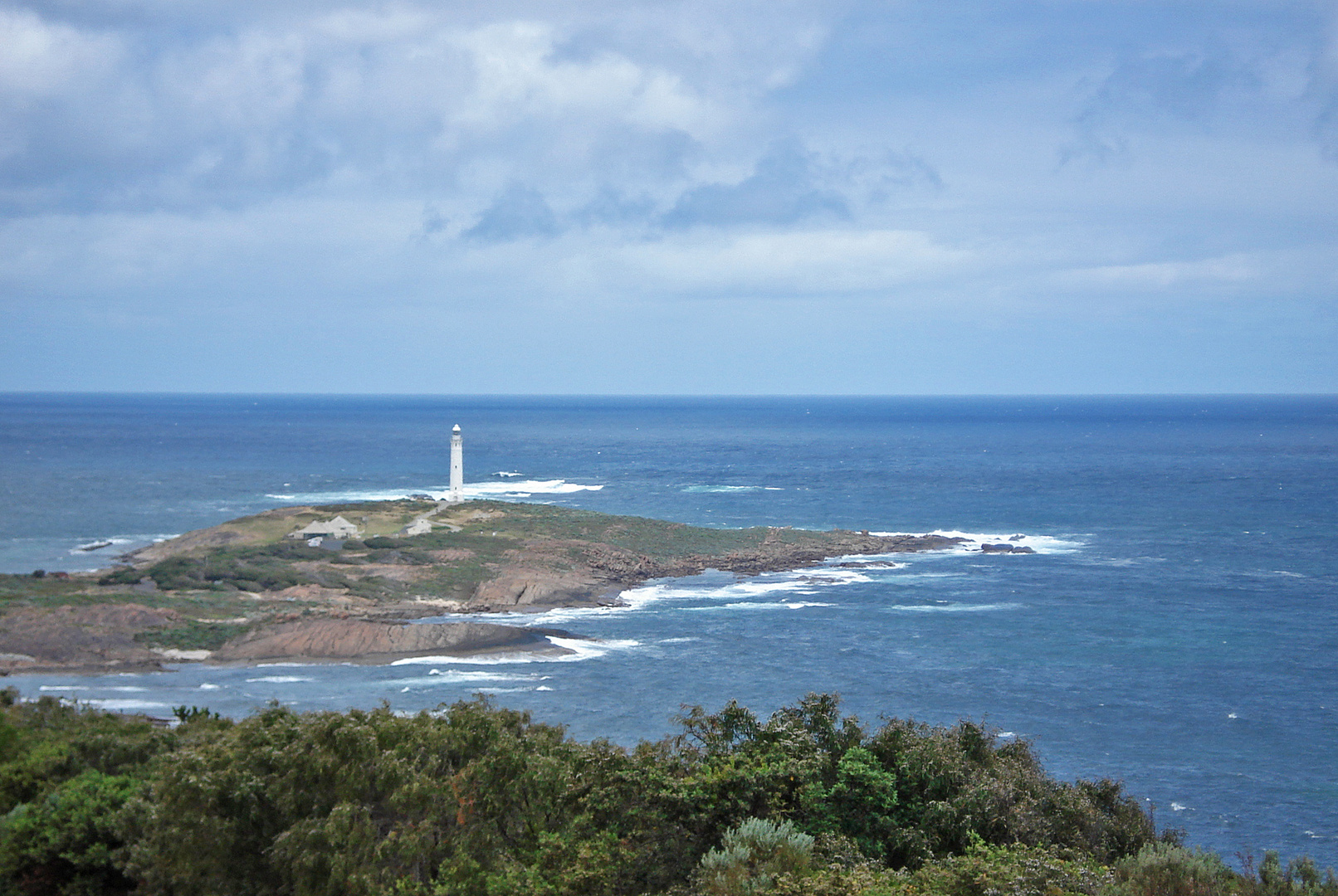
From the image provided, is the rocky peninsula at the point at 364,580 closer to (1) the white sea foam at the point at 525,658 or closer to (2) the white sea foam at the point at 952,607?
(1) the white sea foam at the point at 525,658

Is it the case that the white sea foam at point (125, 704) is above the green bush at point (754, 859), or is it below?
below

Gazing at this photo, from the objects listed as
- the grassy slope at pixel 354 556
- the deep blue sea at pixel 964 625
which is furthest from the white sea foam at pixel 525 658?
the grassy slope at pixel 354 556

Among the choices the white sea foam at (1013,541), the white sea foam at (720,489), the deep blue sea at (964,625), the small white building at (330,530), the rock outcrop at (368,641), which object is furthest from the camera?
the white sea foam at (720,489)

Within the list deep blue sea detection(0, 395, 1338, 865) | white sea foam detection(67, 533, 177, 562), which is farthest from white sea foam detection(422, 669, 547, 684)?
Result: white sea foam detection(67, 533, 177, 562)

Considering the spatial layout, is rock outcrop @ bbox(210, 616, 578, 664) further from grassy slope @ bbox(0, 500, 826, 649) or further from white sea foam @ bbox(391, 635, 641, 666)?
grassy slope @ bbox(0, 500, 826, 649)

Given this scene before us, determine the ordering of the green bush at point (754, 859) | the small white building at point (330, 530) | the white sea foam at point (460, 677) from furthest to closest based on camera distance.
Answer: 1. the small white building at point (330, 530)
2. the white sea foam at point (460, 677)
3. the green bush at point (754, 859)

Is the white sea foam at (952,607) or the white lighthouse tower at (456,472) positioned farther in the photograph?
the white lighthouse tower at (456,472)
